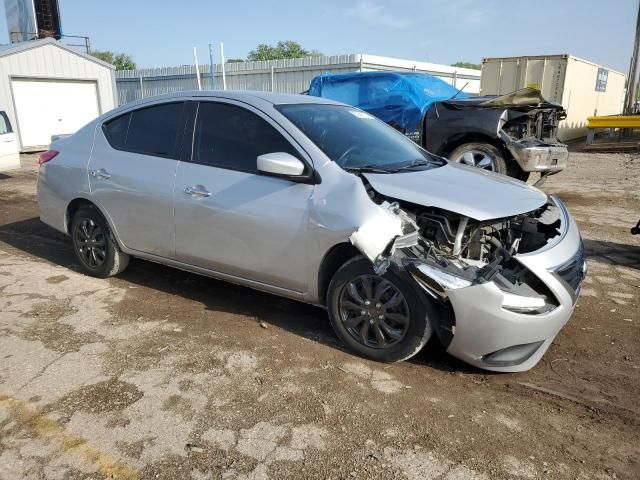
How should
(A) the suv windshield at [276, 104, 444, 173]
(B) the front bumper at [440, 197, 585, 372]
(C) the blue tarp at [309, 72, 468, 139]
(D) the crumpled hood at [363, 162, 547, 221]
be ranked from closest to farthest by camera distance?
(B) the front bumper at [440, 197, 585, 372] < (D) the crumpled hood at [363, 162, 547, 221] < (A) the suv windshield at [276, 104, 444, 173] < (C) the blue tarp at [309, 72, 468, 139]

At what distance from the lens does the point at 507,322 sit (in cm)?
294

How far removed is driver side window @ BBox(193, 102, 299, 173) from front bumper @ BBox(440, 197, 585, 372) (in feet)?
5.15

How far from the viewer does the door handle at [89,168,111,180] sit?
4603 millimetres

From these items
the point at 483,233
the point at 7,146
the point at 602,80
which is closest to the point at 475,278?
Answer: the point at 483,233

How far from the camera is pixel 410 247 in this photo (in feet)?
10.5

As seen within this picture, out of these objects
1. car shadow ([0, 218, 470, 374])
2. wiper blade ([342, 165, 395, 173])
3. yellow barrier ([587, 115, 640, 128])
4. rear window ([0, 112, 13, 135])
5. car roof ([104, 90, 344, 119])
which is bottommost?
car shadow ([0, 218, 470, 374])

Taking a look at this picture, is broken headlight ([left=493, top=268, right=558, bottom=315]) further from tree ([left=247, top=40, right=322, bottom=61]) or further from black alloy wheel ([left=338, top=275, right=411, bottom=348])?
tree ([left=247, top=40, right=322, bottom=61])

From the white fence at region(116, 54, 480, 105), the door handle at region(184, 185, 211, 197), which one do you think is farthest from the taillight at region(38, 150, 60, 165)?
the white fence at region(116, 54, 480, 105)

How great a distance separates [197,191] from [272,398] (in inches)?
68.3

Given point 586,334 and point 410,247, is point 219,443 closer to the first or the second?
point 410,247

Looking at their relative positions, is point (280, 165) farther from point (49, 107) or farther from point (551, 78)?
point (551, 78)

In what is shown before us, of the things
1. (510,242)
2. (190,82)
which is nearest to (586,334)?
(510,242)

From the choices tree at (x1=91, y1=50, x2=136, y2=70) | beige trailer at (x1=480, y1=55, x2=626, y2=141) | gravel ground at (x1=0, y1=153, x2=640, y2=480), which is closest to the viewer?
gravel ground at (x1=0, y1=153, x2=640, y2=480)

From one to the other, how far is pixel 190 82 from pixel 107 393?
22743mm
